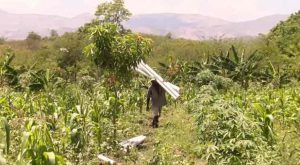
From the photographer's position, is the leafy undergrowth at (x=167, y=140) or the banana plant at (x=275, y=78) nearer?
the leafy undergrowth at (x=167, y=140)

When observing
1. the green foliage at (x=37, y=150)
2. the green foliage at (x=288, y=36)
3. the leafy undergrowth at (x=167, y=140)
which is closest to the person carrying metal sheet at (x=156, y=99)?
the leafy undergrowth at (x=167, y=140)

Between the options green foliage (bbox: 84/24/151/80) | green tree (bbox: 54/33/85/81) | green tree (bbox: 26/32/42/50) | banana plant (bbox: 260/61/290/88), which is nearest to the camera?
green foliage (bbox: 84/24/151/80)

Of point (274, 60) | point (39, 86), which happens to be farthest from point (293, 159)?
point (274, 60)

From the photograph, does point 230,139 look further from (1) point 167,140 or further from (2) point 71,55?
(2) point 71,55

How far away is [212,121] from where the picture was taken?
5465 millimetres

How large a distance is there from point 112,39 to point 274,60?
19.5 meters

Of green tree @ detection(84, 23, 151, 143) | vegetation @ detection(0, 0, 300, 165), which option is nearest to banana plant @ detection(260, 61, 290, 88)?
vegetation @ detection(0, 0, 300, 165)

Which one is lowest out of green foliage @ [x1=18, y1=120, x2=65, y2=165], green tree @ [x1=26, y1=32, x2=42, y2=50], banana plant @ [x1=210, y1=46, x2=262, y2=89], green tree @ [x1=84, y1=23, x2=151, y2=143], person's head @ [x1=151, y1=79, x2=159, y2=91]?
green tree @ [x1=26, y1=32, x2=42, y2=50]

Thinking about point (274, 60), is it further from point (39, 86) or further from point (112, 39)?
point (112, 39)

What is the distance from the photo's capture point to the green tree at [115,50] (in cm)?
853

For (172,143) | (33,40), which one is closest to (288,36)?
(172,143)

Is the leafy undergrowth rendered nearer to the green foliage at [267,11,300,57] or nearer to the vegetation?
the vegetation

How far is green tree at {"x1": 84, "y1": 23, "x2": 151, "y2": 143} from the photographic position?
8531mm

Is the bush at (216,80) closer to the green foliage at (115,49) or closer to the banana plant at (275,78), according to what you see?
the green foliage at (115,49)
